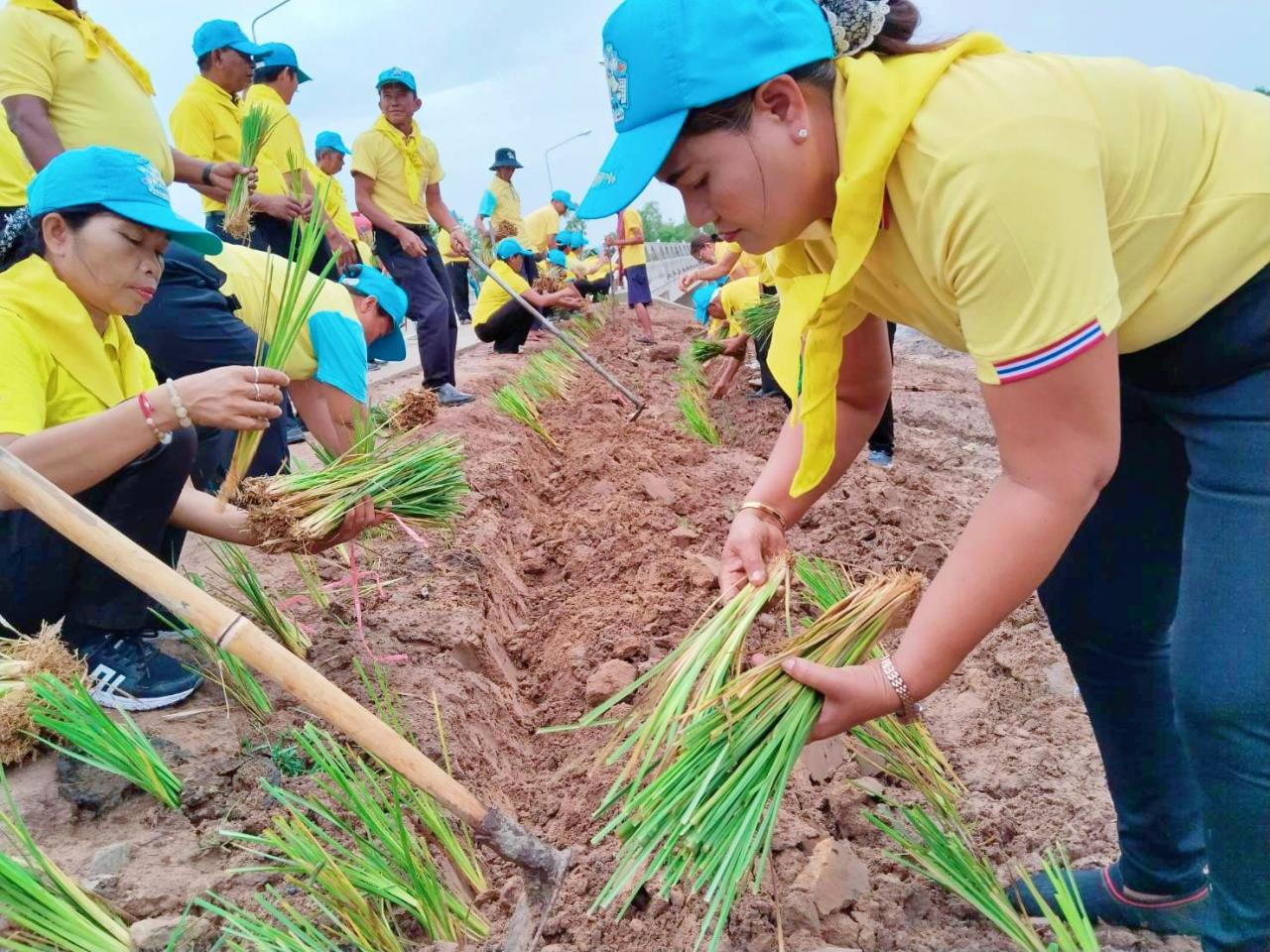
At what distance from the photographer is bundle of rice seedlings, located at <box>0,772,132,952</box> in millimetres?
1332

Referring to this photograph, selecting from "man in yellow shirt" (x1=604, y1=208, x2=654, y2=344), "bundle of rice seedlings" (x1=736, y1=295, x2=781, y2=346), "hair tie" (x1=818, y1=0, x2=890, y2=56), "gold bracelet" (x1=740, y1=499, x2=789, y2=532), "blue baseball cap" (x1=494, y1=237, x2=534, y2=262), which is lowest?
"man in yellow shirt" (x1=604, y1=208, x2=654, y2=344)

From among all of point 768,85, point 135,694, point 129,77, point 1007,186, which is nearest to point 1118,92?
point 1007,186

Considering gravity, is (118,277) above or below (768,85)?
below

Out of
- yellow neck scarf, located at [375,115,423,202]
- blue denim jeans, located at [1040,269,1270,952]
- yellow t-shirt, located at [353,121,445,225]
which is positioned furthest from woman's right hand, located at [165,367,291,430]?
yellow neck scarf, located at [375,115,423,202]

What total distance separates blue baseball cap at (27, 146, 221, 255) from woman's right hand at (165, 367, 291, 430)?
42 centimetres

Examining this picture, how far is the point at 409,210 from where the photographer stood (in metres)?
5.69

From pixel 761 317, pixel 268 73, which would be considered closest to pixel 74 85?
pixel 268 73

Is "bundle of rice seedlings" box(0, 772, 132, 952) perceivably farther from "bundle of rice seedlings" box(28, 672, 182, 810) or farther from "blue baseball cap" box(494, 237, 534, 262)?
"blue baseball cap" box(494, 237, 534, 262)

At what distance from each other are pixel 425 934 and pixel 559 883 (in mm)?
255

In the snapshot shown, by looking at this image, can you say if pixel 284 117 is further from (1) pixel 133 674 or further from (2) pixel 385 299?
(1) pixel 133 674

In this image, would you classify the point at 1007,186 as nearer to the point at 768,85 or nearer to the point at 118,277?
the point at 768,85

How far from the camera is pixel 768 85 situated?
1027 millimetres

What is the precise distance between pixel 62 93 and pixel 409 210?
2921 millimetres

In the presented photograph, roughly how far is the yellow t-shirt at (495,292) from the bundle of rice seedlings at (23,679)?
619 centimetres
